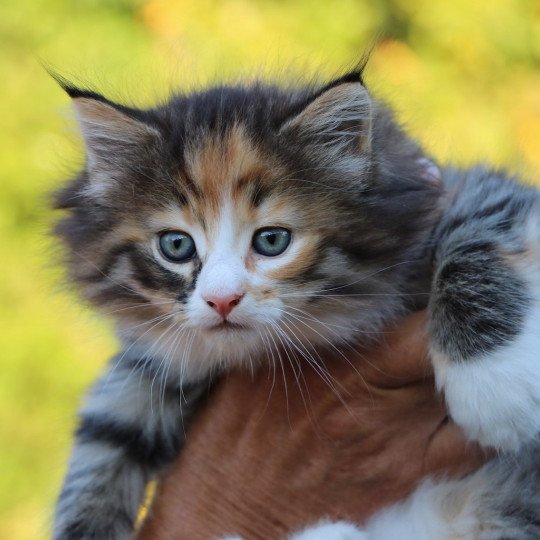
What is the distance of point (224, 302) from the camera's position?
155 centimetres

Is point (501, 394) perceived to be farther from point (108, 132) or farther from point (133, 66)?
point (133, 66)

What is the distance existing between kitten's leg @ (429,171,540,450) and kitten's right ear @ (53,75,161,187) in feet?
2.31

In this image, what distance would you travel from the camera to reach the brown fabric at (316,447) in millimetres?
1775

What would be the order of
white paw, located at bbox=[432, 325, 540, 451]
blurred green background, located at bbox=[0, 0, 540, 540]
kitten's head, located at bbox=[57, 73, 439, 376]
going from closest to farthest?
white paw, located at bbox=[432, 325, 540, 451], kitten's head, located at bbox=[57, 73, 439, 376], blurred green background, located at bbox=[0, 0, 540, 540]

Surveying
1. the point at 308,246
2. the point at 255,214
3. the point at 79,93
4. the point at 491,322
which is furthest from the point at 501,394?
the point at 79,93

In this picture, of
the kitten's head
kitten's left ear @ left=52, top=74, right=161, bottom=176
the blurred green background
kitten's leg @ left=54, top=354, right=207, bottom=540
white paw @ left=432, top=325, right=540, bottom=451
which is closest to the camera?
white paw @ left=432, top=325, right=540, bottom=451

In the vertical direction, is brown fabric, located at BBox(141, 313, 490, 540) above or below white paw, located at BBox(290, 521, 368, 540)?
above

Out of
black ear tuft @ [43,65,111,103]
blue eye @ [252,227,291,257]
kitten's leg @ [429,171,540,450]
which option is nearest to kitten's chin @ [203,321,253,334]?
blue eye @ [252,227,291,257]

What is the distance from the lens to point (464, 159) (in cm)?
232

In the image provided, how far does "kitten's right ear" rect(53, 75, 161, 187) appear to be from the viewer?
174 cm

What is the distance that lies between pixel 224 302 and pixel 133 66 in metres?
1.77

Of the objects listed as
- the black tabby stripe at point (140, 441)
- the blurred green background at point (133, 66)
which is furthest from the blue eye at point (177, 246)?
the blurred green background at point (133, 66)

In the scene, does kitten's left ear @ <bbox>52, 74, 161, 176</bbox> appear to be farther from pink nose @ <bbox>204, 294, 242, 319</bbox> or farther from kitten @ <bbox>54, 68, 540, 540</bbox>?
pink nose @ <bbox>204, 294, 242, 319</bbox>

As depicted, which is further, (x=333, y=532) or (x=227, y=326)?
(x=333, y=532)
